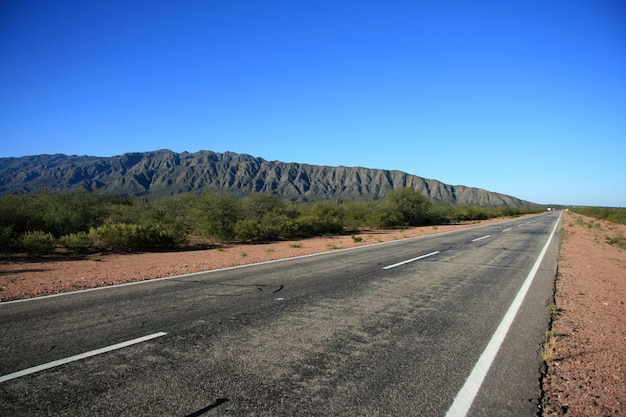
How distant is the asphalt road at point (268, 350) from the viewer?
10.3 feet

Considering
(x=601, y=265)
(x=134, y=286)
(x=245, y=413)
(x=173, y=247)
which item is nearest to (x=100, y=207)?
(x=173, y=247)

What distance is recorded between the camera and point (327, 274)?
31.2ft

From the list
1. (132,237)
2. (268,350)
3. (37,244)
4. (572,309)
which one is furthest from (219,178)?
(268,350)

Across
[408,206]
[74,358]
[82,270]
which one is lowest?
[82,270]

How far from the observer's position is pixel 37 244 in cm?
1426

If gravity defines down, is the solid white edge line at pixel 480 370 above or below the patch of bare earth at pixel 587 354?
above

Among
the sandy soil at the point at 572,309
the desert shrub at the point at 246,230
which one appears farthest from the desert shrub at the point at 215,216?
the sandy soil at the point at 572,309

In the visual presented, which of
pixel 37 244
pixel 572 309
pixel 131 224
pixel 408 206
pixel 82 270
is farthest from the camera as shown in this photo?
pixel 408 206

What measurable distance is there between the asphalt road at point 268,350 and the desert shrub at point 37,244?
936 cm

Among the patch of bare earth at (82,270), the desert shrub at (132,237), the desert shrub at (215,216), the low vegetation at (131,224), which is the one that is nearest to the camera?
the patch of bare earth at (82,270)

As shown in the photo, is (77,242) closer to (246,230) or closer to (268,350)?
(246,230)

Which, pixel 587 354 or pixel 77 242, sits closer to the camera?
pixel 587 354

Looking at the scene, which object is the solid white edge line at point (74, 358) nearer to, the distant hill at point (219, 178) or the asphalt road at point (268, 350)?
the asphalt road at point (268, 350)

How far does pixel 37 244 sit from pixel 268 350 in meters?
14.5
